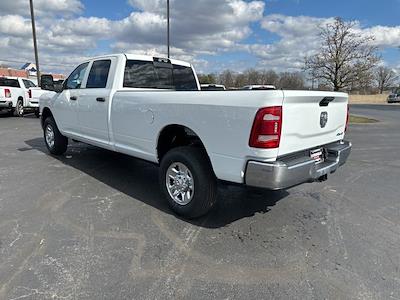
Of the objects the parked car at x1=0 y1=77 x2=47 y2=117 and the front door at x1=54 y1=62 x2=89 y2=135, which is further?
the parked car at x1=0 y1=77 x2=47 y2=117

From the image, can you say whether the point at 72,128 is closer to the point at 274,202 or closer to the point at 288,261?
the point at 274,202

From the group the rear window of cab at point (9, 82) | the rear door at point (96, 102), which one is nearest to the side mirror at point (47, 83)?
the rear door at point (96, 102)

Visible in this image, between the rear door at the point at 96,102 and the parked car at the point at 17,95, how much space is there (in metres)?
11.8

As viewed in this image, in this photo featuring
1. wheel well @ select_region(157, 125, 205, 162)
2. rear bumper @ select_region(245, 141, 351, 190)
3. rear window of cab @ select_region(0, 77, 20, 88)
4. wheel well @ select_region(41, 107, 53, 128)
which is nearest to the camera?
rear bumper @ select_region(245, 141, 351, 190)

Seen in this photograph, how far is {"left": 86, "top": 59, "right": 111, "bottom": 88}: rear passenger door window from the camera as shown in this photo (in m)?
5.42

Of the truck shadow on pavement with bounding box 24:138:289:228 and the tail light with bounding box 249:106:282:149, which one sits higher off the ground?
the tail light with bounding box 249:106:282:149

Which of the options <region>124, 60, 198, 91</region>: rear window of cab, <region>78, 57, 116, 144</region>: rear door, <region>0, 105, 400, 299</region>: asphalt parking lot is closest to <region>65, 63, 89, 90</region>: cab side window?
<region>78, 57, 116, 144</region>: rear door

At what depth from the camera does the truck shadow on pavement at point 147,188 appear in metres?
4.32

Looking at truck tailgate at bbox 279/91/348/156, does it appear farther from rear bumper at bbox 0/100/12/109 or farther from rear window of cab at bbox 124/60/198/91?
rear bumper at bbox 0/100/12/109

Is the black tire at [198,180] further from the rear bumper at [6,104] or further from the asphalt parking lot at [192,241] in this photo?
the rear bumper at [6,104]

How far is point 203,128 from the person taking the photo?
370 cm

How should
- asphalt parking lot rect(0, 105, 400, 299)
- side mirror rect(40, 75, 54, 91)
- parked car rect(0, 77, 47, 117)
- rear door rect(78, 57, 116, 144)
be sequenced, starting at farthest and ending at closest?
1. parked car rect(0, 77, 47, 117)
2. side mirror rect(40, 75, 54, 91)
3. rear door rect(78, 57, 116, 144)
4. asphalt parking lot rect(0, 105, 400, 299)

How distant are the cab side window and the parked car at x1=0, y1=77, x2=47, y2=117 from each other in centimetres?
1093

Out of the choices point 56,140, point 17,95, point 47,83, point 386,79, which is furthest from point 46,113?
point 386,79
